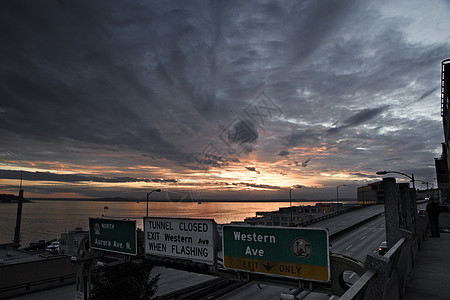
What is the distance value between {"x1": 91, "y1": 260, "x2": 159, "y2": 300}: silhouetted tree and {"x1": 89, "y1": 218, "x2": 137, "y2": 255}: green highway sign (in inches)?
318

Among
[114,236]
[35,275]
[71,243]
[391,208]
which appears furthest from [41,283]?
[71,243]

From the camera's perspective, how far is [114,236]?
41.7 ft

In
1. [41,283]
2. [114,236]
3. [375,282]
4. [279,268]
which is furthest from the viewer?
[41,283]

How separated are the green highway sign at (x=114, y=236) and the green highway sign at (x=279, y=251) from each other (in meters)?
4.96

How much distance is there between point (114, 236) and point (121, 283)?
1062 centimetres

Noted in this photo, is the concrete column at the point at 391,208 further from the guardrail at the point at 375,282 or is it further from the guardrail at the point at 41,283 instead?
the guardrail at the point at 41,283

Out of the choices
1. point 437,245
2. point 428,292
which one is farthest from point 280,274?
point 437,245

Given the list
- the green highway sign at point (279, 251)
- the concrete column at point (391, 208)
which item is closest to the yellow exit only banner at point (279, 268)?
the green highway sign at point (279, 251)

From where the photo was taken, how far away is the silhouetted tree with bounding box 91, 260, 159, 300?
20.6 m

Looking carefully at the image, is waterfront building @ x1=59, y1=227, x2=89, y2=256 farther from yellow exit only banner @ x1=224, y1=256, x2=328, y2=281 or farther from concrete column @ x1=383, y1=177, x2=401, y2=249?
concrete column @ x1=383, y1=177, x2=401, y2=249

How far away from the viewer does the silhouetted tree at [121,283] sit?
2061 centimetres

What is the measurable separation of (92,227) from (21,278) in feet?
84.9

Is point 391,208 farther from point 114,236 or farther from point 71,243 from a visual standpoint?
point 71,243

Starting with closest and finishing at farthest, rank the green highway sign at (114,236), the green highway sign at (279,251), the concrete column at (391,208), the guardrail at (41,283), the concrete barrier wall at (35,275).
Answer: the green highway sign at (279,251), the concrete column at (391,208), the green highway sign at (114,236), the guardrail at (41,283), the concrete barrier wall at (35,275)
